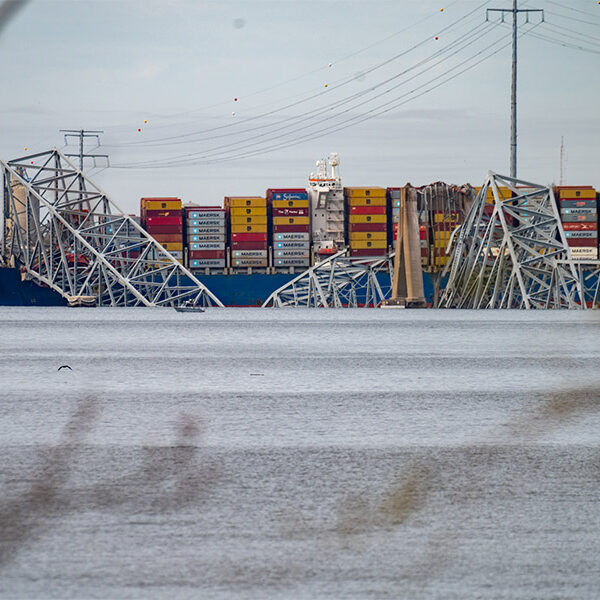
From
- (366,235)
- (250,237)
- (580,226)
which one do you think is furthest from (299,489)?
(366,235)

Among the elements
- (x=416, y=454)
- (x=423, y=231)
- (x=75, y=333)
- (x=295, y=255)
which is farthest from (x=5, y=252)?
(x=416, y=454)

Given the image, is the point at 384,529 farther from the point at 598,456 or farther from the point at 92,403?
the point at 92,403

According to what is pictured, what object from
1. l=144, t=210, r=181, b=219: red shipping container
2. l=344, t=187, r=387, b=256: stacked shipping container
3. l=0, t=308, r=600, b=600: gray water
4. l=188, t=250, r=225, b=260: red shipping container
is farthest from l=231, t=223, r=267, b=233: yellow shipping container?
l=0, t=308, r=600, b=600: gray water

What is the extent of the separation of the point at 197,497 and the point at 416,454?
3.43m

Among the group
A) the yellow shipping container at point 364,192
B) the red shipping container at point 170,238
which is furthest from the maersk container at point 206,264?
the yellow shipping container at point 364,192

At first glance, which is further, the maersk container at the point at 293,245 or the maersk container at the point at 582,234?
the maersk container at the point at 293,245

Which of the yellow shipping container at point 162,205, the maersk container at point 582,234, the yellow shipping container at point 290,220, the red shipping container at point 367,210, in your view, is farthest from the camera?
the red shipping container at point 367,210

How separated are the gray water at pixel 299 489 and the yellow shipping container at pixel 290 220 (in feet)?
356

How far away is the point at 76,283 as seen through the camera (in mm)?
109500

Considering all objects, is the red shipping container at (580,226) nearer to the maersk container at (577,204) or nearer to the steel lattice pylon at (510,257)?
the maersk container at (577,204)

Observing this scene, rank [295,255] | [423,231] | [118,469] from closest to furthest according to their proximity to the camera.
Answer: [118,469] < [423,231] < [295,255]

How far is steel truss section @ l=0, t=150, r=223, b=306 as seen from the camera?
107375 millimetres

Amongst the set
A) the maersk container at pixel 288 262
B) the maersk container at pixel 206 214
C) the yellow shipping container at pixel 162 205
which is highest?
the yellow shipping container at pixel 162 205

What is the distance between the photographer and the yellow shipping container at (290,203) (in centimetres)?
13138
